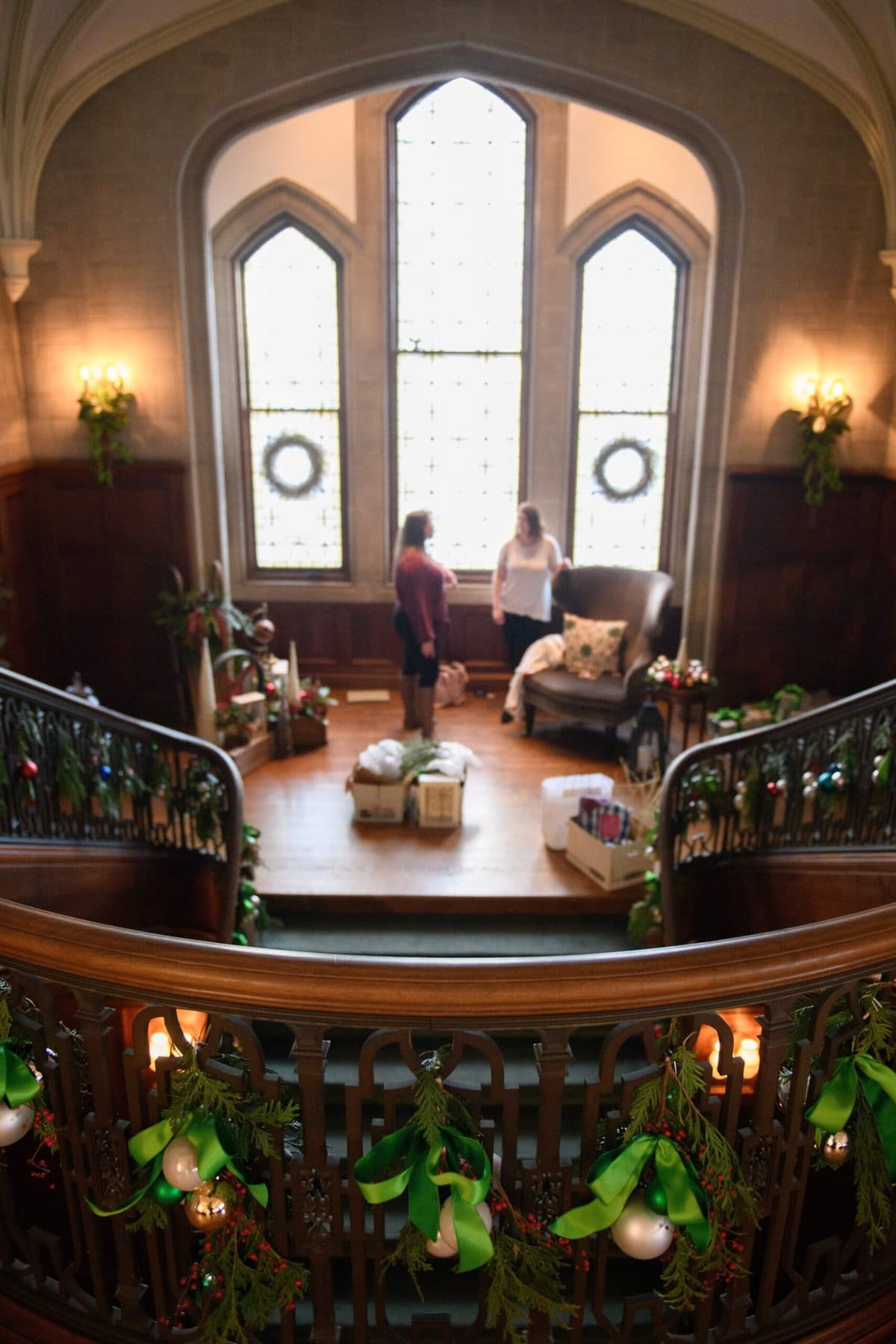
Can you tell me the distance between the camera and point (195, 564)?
8148 millimetres

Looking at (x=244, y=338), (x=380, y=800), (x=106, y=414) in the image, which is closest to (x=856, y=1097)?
(x=380, y=800)

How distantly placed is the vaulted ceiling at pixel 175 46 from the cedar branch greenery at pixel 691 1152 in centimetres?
670

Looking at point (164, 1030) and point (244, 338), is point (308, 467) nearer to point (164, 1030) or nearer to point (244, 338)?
point (244, 338)

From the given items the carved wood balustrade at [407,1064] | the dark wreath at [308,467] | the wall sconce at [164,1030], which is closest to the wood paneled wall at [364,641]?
the dark wreath at [308,467]

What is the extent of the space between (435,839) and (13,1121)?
16.2ft

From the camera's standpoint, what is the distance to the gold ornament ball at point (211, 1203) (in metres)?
1.81

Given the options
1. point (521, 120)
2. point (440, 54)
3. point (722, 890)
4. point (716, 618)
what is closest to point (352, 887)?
point (722, 890)

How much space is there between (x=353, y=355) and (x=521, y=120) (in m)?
2.24

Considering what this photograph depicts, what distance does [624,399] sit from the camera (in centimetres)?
944

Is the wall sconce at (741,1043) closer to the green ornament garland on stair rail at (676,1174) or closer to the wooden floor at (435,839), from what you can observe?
the wooden floor at (435,839)

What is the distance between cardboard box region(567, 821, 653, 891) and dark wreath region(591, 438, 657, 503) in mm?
4057

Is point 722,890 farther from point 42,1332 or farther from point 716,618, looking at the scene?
point 42,1332

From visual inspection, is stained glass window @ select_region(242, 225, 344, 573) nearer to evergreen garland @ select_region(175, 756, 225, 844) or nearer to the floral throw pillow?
the floral throw pillow

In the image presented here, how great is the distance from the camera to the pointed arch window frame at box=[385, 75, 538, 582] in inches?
347
